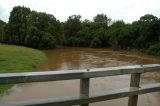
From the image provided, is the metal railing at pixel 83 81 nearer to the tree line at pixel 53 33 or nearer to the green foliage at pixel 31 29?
the tree line at pixel 53 33

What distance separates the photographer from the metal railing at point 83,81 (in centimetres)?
231

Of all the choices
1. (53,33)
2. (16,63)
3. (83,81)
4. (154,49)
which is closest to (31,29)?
(53,33)

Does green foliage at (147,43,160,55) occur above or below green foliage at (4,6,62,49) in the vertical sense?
below

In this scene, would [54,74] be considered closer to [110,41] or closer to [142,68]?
[142,68]

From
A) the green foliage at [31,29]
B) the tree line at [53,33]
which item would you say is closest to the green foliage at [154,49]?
the tree line at [53,33]

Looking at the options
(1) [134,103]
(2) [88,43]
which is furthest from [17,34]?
(1) [134,103]

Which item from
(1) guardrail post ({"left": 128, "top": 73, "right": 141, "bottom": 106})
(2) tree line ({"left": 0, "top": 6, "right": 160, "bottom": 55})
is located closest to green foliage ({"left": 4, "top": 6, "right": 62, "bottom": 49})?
(2) tree line ({"left": 0, "top": 6, "right": 160, "bottom": 55})

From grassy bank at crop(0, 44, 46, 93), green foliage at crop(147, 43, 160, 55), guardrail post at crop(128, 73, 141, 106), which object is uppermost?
guardrail post at crop(128, 73, 141, 106)

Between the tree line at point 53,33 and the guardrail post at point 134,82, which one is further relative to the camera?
the tree line at point 53,33

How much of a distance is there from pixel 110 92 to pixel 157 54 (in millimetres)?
36524

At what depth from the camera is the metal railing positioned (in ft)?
7.57

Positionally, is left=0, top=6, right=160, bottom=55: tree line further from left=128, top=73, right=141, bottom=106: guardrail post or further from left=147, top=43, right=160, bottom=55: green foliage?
left=128, top=73, right=141, bottom=106: guardrail post

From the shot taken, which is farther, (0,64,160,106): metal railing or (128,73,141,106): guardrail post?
(128,73,141,106): guardrail post

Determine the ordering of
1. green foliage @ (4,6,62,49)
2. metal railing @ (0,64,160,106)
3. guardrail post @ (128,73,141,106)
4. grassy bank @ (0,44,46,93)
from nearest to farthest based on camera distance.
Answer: metal railing @ (0,64,160,106), guardrail post @ (128,73,141,106), grassy bank @ (0,44,46,93), green foliage @ (4,6,62,49)
